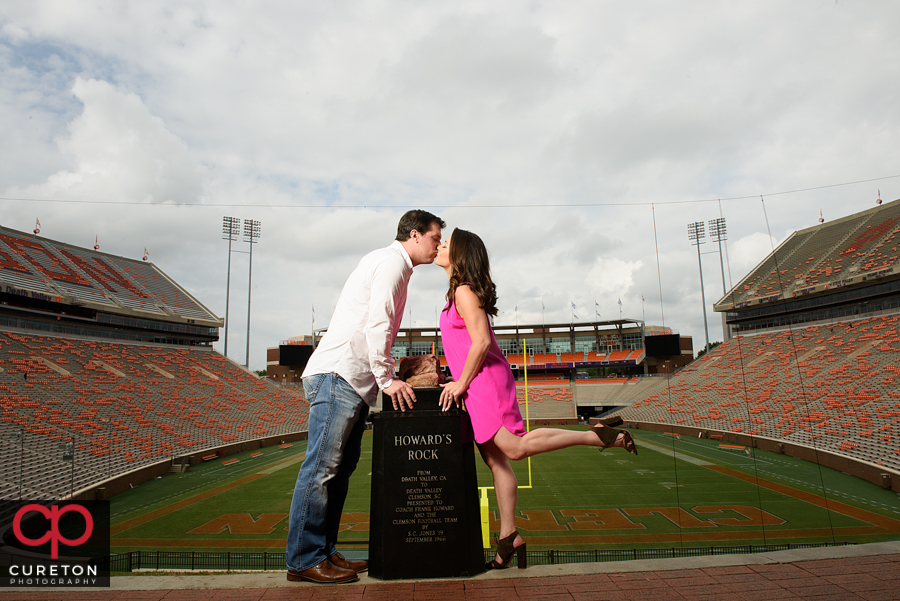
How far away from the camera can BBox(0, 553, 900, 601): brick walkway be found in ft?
8.43

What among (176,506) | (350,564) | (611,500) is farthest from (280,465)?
(350,564)

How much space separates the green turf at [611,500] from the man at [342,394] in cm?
938

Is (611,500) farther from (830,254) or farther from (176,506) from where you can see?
(830,254)

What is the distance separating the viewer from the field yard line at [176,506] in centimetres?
1363

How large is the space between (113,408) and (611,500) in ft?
78.8

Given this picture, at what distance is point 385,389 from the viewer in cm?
296

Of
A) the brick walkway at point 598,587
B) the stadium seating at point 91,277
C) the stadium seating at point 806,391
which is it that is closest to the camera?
the brick walkway at point 598,587

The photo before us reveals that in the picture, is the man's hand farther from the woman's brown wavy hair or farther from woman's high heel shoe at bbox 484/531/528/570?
woman's high heel shoe at bbox 484/531/528/570

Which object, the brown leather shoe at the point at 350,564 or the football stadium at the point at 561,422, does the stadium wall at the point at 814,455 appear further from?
the brown leather shoe at the point at 350,564

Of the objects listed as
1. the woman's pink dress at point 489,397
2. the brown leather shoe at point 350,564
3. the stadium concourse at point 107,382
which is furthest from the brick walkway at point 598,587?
the stadium concourse at point 107,382

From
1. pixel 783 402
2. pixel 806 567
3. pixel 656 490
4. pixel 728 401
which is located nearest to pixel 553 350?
pixel 728 401

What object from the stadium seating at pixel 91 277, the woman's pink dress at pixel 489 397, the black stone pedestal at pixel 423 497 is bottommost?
the black stone pedestal at pixel 423 497

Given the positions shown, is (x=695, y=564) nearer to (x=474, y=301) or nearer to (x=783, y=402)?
(x=474, y=301)

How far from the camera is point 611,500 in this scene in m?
16.3
